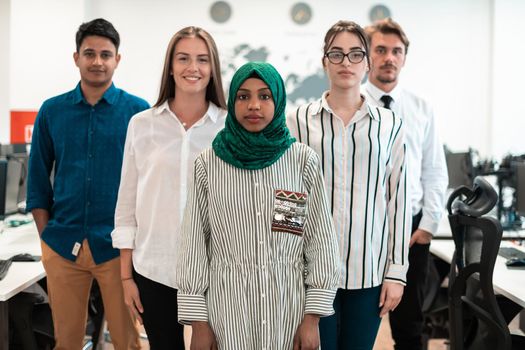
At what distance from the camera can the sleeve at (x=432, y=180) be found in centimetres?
275

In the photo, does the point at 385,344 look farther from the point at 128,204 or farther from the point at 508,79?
the point at 508,79

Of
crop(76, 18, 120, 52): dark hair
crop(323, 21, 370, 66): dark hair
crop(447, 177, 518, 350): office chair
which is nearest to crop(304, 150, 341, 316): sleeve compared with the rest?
crop(323, 21, 370, 66): dark hair

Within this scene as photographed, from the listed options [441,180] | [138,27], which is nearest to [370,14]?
[138,27]

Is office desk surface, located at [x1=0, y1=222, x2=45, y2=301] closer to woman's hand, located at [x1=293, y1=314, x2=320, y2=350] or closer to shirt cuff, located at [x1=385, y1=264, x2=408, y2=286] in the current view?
woman's hand, located at [x1=293, y1=314, x2=320, y2=350]

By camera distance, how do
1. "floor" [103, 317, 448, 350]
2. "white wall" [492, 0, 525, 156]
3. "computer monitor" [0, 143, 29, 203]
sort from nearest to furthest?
"floor" [103, 317, 448, 350] → "computer monitor" [0, 143, 29, 203] → "white wall" [492, 0, 525, 156]

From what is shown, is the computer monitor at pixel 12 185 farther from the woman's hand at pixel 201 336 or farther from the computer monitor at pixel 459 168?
the computer monitor at pixel 459 168

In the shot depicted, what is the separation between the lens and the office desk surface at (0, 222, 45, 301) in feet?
8.49

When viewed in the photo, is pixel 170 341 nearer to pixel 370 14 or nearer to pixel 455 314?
pixel 455 314

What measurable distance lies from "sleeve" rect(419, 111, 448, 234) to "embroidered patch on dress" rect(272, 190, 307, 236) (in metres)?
1.26

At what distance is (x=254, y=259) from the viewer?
5.43ft

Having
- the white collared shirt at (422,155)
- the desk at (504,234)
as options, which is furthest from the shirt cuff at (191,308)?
the desk at (504,234)

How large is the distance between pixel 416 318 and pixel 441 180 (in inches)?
26.7

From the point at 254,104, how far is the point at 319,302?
0.58 meters

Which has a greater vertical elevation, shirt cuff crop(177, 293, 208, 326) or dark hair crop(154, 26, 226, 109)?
dark hair crop(154, 26, 226, 109)
